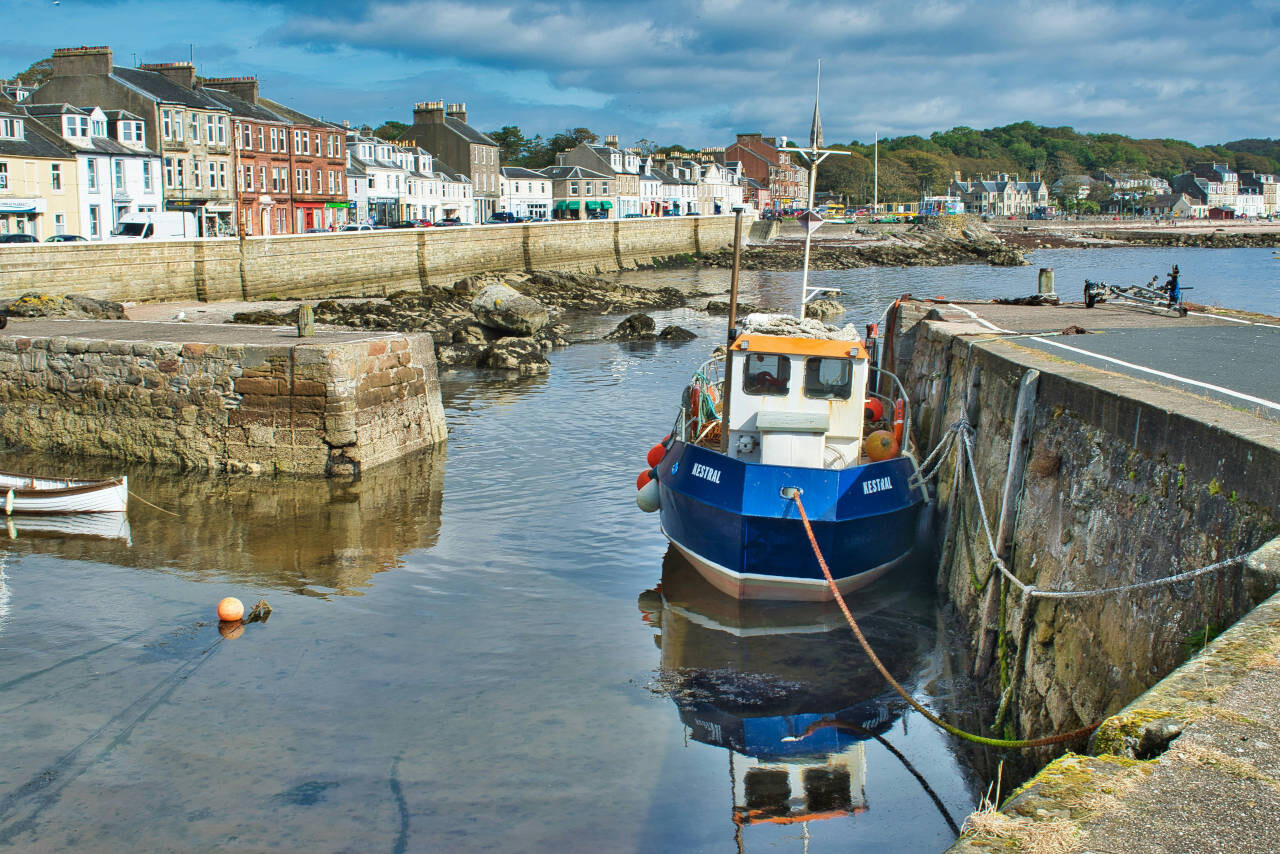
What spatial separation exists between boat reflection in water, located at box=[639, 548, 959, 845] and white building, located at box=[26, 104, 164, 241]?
41473mm

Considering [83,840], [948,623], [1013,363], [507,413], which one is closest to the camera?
[83,840]

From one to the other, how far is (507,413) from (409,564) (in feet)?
30.9

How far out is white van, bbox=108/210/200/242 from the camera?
131ft

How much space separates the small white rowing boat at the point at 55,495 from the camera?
12.9 metres

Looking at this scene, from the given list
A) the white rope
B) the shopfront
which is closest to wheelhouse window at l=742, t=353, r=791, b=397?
the white rope

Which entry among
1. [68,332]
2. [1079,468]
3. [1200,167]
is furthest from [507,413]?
[1200,167]

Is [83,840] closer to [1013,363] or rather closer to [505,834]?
[505,834]

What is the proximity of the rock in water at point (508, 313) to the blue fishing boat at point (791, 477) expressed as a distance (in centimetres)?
1930

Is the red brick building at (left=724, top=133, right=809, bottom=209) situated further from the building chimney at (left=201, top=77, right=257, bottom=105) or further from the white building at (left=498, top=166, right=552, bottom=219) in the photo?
the building chimney at (left=201, top=77, right=257, bottom=105)

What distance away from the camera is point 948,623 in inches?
399

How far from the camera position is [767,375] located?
37.5ft

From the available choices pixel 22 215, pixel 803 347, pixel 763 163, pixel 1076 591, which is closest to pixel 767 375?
pixel 803 347

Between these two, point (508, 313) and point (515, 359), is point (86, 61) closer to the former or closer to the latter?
point (508, 313)

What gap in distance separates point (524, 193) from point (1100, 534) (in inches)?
3358
